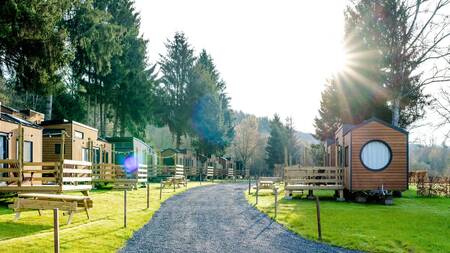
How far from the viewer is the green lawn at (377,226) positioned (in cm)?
994

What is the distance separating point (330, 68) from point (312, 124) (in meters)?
7.49

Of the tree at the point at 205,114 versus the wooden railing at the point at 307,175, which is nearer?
the wooden railing at the point at 307,175

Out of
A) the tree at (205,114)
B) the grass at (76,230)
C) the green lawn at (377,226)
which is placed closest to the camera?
the grass at (76,230)

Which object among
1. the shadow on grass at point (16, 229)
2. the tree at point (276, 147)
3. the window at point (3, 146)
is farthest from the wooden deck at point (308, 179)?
the tree at point (276, 147)

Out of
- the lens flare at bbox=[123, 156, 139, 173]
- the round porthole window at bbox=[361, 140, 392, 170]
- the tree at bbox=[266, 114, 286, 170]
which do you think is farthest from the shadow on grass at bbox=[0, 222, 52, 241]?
the tree at bbox=[266, 114, 286, 170]

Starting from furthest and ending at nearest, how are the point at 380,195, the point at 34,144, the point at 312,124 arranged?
1. the point at 312,124
2. the point at 34,144
3. the point at 380,195

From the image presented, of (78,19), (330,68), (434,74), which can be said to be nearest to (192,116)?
(330,68)

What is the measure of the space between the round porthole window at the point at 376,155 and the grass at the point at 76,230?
984cm

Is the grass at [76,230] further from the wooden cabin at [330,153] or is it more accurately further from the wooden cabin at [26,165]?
the wooden cabin at [330,153]

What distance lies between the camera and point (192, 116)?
5181 cm

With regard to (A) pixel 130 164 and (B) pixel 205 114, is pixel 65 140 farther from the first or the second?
(B) pixel 205 114

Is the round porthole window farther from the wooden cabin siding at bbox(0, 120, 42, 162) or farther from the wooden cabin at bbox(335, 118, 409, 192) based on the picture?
the wooden cabin siding at bbox(0, 120, 42, 162)

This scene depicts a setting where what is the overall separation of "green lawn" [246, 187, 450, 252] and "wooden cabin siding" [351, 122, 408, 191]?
7.02ft

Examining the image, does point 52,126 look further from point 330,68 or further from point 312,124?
point 312,124
